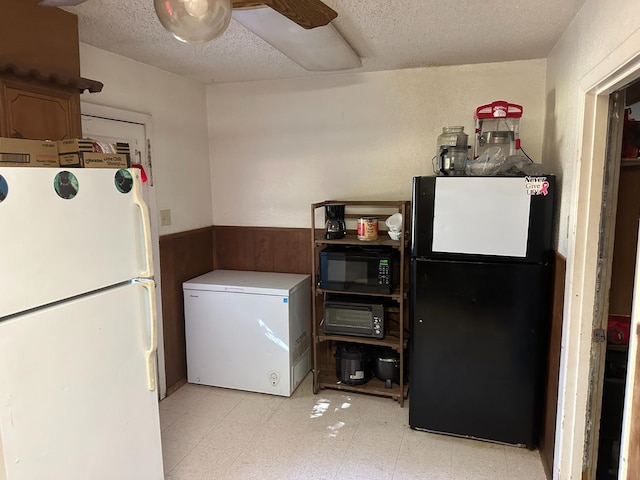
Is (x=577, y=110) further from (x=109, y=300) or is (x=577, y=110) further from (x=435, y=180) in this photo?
(x=109, y=300)

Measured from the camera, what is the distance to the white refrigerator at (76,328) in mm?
1421

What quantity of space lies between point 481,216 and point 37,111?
7.13ft

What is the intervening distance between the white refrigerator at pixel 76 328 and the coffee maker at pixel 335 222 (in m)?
1.37

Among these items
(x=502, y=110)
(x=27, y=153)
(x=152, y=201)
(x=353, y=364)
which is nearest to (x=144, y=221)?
(x=27, y=153)

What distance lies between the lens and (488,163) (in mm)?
2432

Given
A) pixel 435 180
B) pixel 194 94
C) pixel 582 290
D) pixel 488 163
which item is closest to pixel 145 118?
pixel 194 94

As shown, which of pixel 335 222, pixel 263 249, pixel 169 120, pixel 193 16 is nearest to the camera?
pixel 193 16

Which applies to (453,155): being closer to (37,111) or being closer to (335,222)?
(335,222)

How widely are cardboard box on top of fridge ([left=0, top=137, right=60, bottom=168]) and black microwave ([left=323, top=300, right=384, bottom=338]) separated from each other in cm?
188

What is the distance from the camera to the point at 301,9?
1.36 meters

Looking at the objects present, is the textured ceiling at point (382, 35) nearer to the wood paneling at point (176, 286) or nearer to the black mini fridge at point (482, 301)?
the black mini fridge at point (482, 301)

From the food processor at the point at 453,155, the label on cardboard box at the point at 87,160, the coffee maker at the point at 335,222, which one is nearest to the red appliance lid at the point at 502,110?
the food processor at the point at 453,155

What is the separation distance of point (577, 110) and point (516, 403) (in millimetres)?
1563

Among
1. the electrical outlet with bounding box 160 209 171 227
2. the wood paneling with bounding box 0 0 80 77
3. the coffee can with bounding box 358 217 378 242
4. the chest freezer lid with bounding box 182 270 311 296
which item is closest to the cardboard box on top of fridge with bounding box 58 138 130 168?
the wood paneling with bounding box 0 0 80 77
